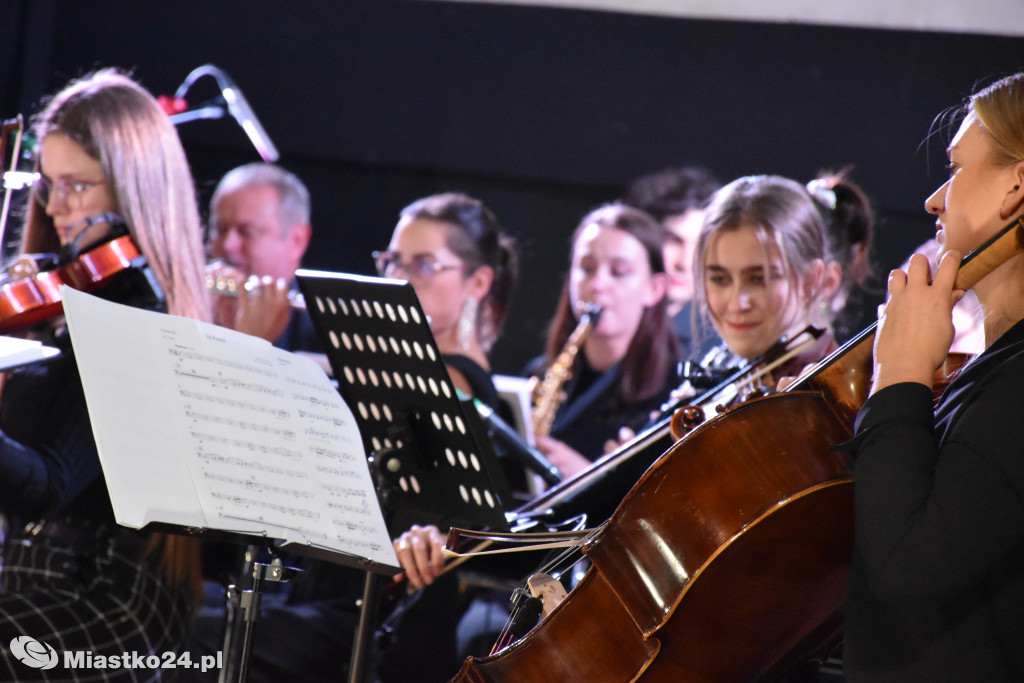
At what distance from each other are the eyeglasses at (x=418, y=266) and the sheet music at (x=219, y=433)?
1.52 m

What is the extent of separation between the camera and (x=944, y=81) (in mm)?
3861

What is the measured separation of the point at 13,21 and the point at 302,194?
153cm

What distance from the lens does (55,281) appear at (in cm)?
202

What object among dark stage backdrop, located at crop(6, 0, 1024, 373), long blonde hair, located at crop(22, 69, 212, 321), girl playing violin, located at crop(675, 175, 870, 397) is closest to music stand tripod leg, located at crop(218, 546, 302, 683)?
long blonde hair, located at crop(22, 69, 212, 321)

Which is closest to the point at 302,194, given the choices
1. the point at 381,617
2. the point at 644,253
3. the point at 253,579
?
the point at 644,253

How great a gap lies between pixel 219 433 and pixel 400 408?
1.20ft

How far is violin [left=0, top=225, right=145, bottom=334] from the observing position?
1979 mm

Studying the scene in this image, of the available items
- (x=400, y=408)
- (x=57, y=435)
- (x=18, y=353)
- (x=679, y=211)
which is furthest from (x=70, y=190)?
(x=679, y=211)

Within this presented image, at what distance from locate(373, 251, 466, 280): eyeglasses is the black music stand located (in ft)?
4.46

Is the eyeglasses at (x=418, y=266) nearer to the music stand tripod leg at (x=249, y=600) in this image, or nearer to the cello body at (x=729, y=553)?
the music stand tripod leg at (x=249, y=600)

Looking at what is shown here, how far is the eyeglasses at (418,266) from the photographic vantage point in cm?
319

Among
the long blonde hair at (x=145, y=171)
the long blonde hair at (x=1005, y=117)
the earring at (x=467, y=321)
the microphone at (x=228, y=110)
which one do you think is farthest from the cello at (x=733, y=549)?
the microphone at (x=228, y=110)

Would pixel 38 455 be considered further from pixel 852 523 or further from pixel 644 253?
pixel 644 253

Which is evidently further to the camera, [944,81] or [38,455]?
[944,81]
